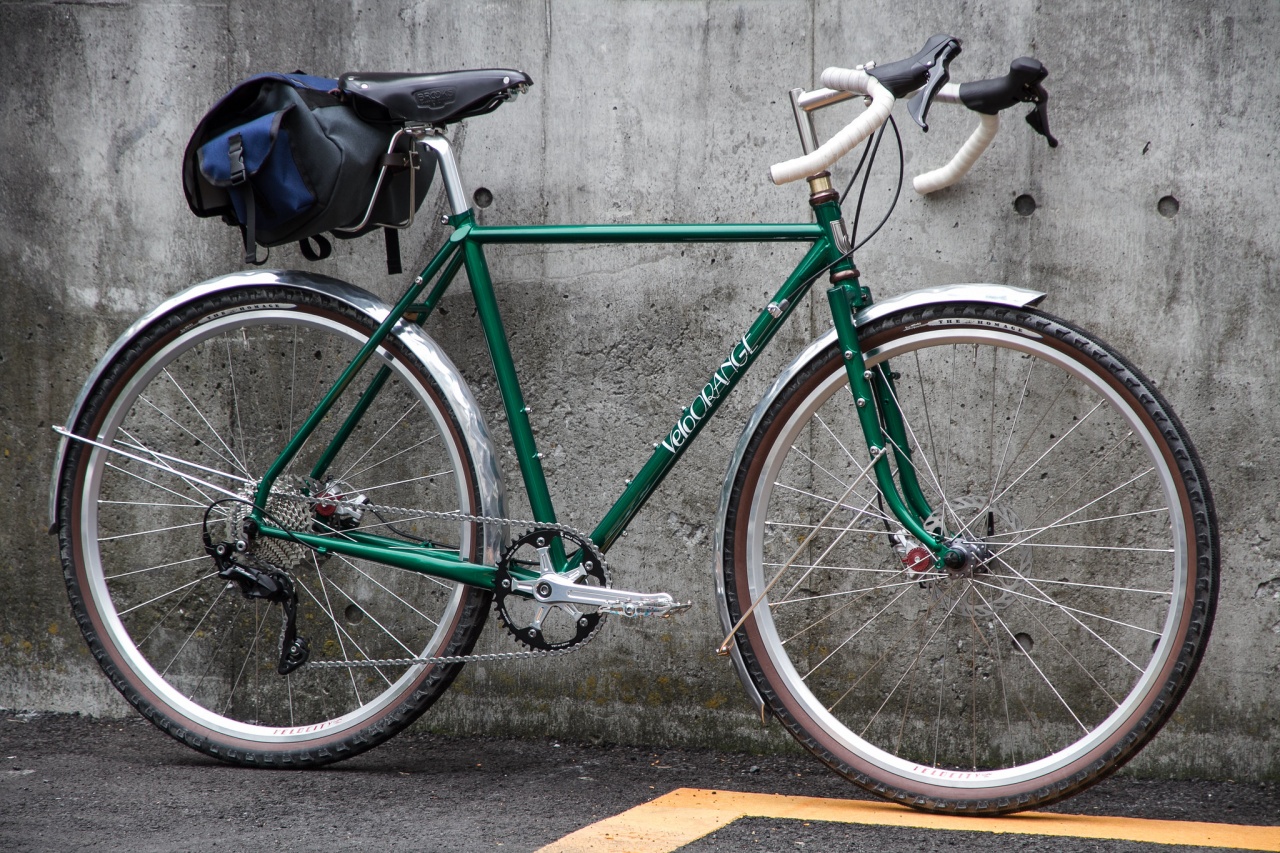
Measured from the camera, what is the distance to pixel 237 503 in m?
2.77

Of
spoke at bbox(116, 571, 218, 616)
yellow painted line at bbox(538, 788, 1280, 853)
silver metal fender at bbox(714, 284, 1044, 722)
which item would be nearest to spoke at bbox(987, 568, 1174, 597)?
yellow painted line at bbox(538, 788, 1280, 853)

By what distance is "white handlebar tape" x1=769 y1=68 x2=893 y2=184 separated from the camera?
205 centimetres

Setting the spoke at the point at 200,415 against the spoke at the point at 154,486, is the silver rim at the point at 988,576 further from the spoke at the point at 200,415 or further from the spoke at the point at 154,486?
the spoke at the point at 154,486

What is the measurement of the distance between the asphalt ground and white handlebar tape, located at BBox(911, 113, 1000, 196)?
1.54 metres

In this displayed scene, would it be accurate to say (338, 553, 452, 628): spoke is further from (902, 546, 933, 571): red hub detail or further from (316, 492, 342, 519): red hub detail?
(902, 546, 933, 571): red hub detail

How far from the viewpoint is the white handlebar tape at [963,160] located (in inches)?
91.4

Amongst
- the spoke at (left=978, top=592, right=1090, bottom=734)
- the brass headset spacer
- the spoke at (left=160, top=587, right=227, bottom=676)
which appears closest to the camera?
the brass headset spacer

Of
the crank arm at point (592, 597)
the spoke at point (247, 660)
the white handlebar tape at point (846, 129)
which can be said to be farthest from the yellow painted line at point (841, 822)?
the white handlebar tape at point (846, 129)

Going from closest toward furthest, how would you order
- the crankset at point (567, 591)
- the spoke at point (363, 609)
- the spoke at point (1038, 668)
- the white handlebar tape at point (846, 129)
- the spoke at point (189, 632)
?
1. the white handlebar tape at point (846, 129)
2. the crankset at point (567, 591)
3. the spoke at point (1038, 668)
4. the spoke at point (363, 609)
5. the spoke at point (189, 632)

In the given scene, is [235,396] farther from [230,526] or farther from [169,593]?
[169,593]

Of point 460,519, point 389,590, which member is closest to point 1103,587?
point 460,519

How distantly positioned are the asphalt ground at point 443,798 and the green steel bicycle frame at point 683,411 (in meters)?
0.58

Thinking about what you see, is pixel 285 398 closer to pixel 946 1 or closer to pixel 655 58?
pixel 655 58

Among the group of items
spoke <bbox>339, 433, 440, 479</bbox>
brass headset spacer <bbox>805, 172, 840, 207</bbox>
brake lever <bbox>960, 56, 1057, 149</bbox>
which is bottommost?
spoke <bbox>339, 433, 440, 479</bbox>
